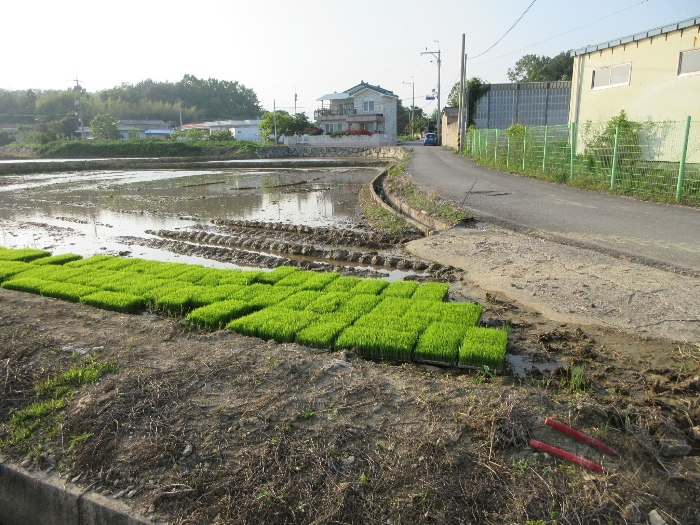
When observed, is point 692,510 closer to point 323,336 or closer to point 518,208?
point 323,336

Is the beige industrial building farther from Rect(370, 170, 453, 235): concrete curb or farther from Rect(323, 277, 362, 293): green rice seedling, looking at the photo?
Rect(323, 277, 362, 293): green rice seedling

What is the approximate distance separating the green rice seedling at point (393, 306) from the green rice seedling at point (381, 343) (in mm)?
532

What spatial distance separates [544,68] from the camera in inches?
2212

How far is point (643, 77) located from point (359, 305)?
45.3ft

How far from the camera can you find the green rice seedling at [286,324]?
4703mm

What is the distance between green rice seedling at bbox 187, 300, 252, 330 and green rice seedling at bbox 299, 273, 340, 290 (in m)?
0.90

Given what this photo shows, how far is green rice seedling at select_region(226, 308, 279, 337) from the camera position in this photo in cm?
487

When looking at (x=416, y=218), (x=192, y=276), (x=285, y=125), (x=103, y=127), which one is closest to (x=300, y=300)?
(x=192, y=276)

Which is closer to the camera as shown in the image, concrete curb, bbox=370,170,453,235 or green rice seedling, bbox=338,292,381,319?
green rice seedling, bbox=338,292,381,319

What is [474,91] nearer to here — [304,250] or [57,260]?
[304,250]

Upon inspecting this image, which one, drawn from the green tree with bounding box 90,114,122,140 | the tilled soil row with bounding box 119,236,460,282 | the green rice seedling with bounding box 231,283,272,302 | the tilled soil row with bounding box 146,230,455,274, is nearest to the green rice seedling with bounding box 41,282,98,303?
the green rice seedling with bounding box 231,283,272,302

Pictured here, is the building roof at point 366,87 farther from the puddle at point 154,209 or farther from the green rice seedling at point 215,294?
the green rice seedling at point 215,294

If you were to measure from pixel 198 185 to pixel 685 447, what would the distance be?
22271mm

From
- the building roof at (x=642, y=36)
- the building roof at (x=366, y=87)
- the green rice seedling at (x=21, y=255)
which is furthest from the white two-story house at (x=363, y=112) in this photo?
the green rice seedling at (x=21, y=255)
